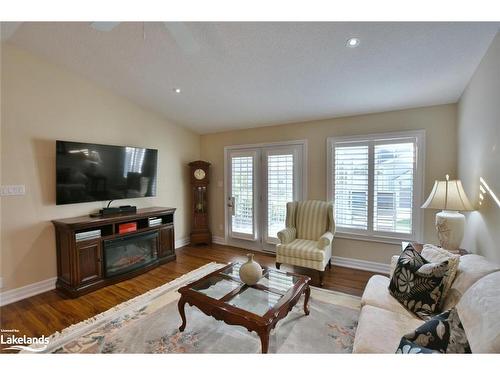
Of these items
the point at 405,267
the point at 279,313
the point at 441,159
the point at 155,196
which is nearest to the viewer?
the point at 279,313

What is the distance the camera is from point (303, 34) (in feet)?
6.61

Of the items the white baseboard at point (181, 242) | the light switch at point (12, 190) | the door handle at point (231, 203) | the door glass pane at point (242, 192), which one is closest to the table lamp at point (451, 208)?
the door glass pane at point (242, 192)

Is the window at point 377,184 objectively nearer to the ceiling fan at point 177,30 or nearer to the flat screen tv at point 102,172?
the ceiling fan at point 177,30

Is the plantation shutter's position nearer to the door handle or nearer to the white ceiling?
the white ceiling

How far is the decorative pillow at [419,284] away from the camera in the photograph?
1.54 meters

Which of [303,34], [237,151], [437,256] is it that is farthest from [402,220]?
[237,151]

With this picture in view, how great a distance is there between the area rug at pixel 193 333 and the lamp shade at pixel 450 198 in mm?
1328

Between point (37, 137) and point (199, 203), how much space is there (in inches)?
105

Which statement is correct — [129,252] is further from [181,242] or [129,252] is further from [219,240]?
[219,240]

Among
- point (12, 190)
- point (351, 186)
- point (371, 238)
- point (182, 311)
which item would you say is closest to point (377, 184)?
point (351, 186)

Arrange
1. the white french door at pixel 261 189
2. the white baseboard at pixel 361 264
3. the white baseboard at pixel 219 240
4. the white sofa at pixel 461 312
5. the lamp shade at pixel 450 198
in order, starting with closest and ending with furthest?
the white sofa at pixel 461 312, the lamp shade at pixel 450 198, the white baseboard at pixel 361 264, the white french door at pixel 261 189, the white baseboard at pixel 219 240

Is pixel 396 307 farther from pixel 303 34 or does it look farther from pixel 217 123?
pixel 217 123

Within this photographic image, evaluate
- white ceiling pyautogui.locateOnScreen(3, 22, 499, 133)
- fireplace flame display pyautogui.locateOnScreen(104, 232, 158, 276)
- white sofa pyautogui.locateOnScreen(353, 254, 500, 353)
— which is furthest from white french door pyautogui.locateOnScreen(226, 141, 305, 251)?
white sofa pyautogui.locateOnScreen(353, 254, 500, 353)

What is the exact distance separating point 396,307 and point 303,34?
7.67 ft
